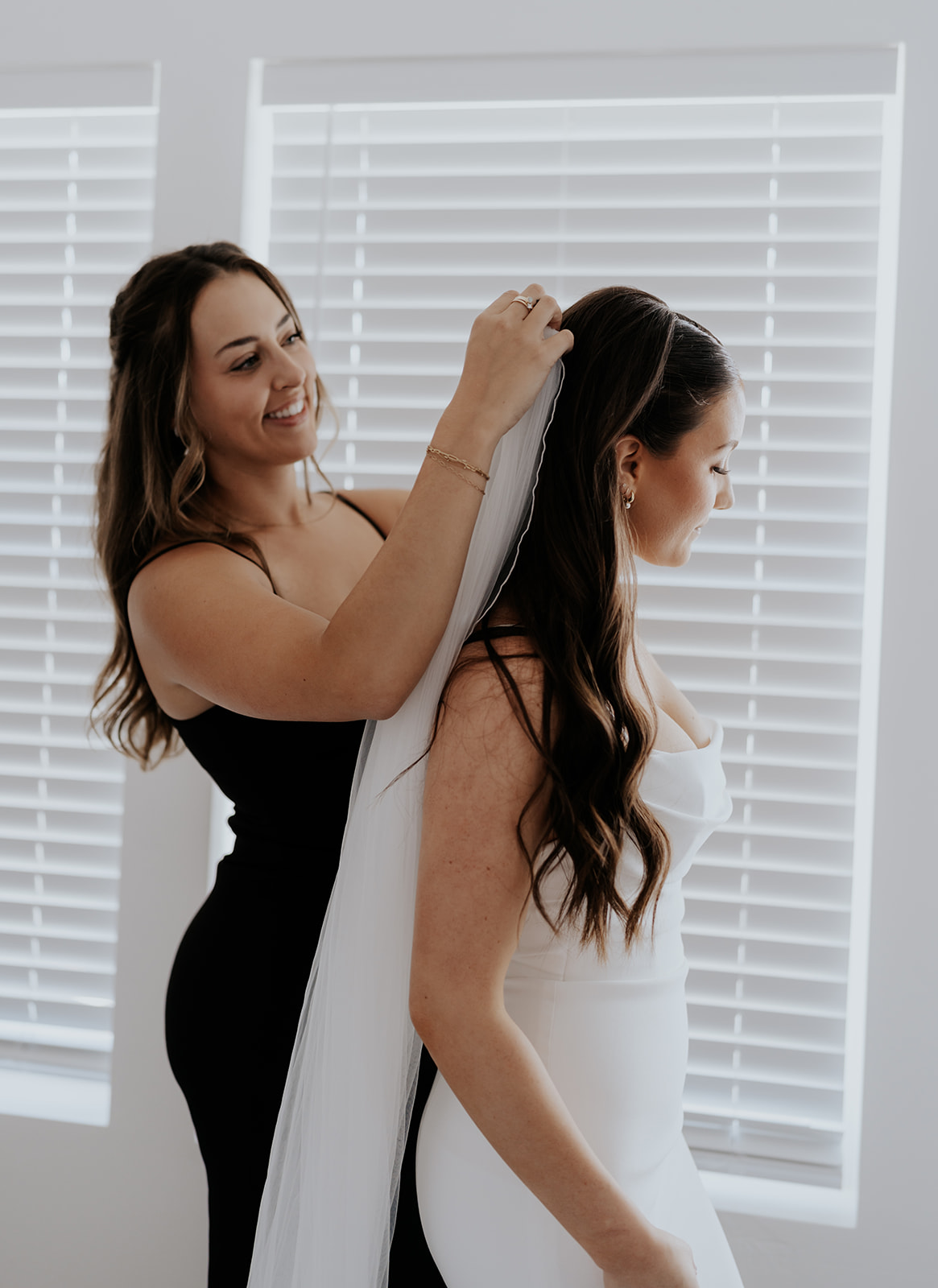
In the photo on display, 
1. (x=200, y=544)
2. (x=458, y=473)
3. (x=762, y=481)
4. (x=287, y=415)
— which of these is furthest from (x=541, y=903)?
(x=762, y=481)

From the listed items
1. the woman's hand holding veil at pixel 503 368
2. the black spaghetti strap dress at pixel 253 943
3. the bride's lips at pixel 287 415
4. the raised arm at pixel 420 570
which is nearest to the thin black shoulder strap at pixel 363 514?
the bride's lips at pixel 287 415

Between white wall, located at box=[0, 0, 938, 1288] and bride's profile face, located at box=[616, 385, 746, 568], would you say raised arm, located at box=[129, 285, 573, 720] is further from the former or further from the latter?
white wall, located at box=[0, 0, 938, 1288]

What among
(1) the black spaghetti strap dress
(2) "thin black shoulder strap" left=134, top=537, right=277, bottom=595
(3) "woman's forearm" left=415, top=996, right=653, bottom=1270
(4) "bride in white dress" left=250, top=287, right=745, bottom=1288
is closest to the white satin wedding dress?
(4) "bride in white dress" left=250, top=287, right=745, bottom=1288

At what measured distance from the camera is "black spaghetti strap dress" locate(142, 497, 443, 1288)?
136cm

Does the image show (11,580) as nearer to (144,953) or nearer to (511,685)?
(144,953)

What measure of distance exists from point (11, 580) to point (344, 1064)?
146cm

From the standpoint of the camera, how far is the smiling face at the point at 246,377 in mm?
1383

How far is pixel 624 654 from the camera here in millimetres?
1047

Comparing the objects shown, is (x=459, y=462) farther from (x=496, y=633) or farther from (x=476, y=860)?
(x=476, y=860)

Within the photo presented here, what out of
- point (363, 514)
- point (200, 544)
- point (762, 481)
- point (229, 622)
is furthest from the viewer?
point (762, 481)

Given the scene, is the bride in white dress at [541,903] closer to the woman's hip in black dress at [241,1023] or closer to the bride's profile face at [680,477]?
the bride's profile face at [680,477]

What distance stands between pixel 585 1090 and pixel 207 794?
1.15 meters

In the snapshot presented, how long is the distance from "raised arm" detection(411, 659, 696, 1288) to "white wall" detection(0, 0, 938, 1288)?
3.34ft

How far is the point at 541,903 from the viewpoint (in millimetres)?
994
